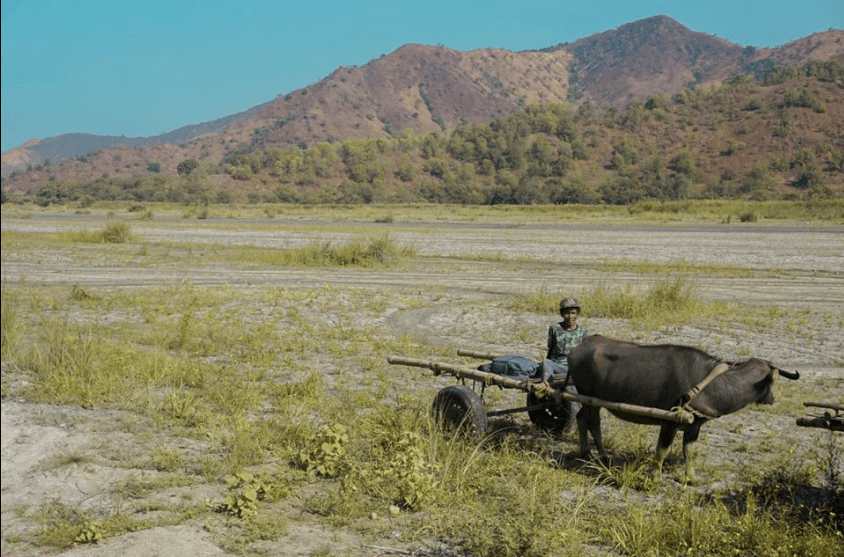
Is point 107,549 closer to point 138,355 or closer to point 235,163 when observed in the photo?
point 138,355

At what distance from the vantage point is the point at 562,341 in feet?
26.9

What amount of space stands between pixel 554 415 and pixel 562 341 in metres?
0.80

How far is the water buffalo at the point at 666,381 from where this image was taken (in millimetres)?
6465

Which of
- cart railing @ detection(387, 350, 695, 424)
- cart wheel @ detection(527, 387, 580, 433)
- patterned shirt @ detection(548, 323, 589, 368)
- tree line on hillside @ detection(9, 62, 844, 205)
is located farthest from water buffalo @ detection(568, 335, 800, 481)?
tree line on hillside @ detection(9, 62, 844, 205)

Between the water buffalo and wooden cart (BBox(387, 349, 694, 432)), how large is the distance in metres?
0.20

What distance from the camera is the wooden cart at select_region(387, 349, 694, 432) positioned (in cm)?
710

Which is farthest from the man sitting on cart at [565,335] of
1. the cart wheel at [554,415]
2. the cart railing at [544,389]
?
the cart railing at [544,389]

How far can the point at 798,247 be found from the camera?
3391 centimetres

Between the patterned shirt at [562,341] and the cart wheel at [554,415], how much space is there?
44 centimetres

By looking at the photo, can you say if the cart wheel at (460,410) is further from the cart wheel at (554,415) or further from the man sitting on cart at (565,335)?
the man sitting on cart at (565,335)

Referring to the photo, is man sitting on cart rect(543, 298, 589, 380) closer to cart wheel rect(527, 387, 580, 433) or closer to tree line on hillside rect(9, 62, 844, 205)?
cart wheel rect(527, 387, 580, 433)

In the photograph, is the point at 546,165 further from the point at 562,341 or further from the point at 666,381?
the point at 666,381

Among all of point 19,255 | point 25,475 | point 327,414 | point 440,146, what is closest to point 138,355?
point 327,414

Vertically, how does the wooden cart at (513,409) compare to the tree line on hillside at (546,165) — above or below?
below
